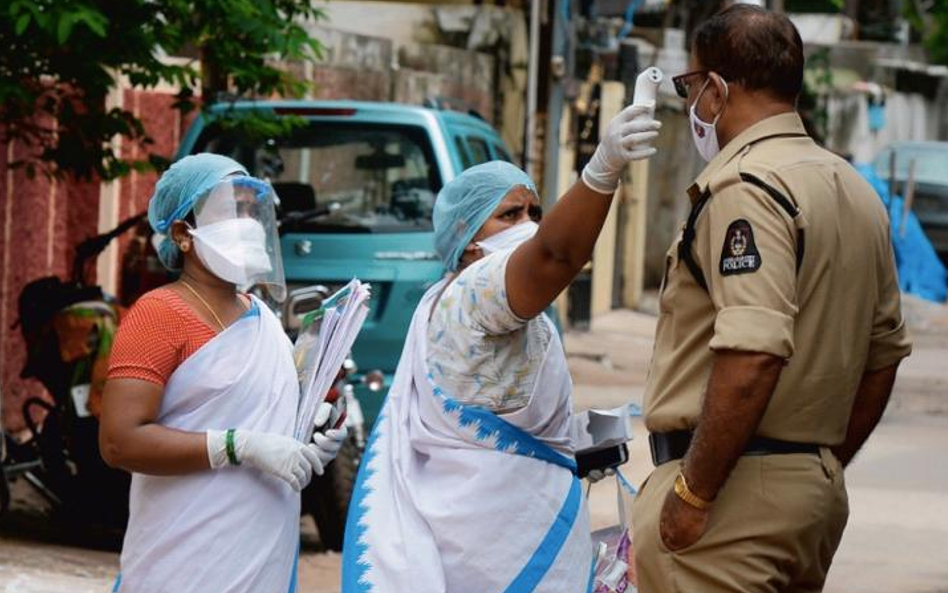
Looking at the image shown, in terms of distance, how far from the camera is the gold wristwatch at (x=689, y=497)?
375 centimetres

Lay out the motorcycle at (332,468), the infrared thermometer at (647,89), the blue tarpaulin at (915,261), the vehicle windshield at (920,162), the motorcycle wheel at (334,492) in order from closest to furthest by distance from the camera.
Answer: the infrared thermometer at (647,89)
the motorcycle at (332,468)
the motorcycle wheel at (334,492)
the blue tarpaulin at (915,261)
the vehicle windshield at (920,162)

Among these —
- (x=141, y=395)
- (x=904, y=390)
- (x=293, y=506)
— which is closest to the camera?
(x=141, y=395)

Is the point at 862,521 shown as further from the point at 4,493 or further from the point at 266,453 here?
the point at 266,453

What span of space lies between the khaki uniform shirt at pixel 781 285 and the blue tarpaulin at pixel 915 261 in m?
20.0

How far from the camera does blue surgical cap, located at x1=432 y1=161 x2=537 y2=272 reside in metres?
4.59

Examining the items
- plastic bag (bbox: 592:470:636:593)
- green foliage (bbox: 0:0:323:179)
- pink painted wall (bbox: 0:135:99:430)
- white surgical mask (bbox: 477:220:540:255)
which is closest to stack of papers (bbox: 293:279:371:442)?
white surgical mask (bbox: 477:220:540:255)

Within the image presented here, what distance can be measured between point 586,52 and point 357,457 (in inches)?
469

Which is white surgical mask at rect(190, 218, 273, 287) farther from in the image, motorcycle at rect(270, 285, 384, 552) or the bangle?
motorcycle at rect(270, 285, 384, 552)

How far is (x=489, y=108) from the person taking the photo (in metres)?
17.6

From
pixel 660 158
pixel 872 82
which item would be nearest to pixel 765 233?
pixel 660 158

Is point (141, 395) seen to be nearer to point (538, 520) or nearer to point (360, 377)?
point (538, 520)

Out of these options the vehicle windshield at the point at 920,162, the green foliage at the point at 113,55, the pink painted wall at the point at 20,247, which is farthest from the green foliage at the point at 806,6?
the green foliage at the point at 113,55

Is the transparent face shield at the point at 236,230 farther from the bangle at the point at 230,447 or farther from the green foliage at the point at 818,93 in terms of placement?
the green foliage at the point at 818,93

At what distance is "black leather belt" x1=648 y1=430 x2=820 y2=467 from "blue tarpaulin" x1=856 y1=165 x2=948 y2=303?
65.8 feet
